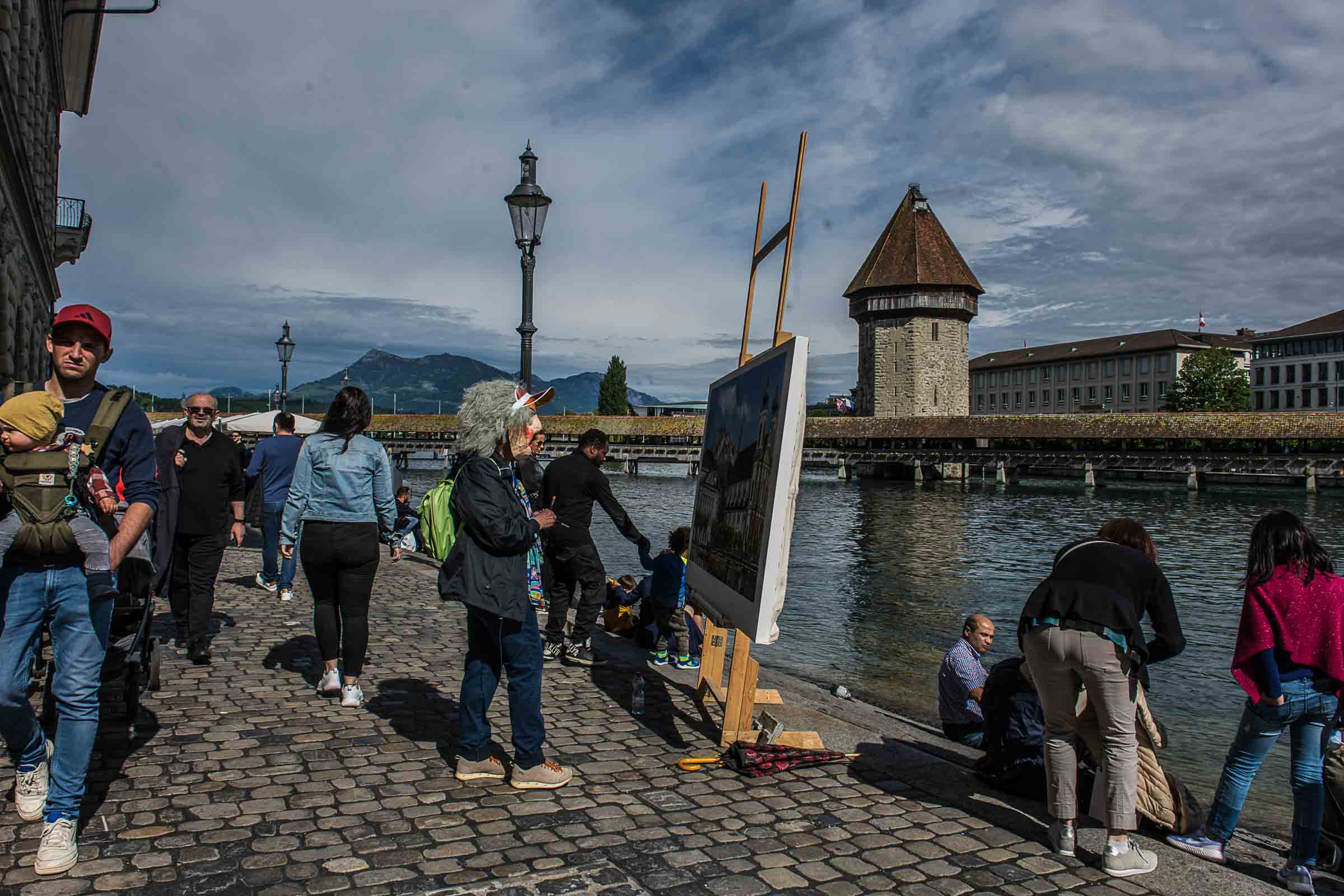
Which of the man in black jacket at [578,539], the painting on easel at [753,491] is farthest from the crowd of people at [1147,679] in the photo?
the man in black jacket at [578,539]

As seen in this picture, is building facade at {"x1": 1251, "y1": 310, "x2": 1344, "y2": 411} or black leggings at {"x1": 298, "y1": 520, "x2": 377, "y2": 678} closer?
black leggings at {"x1": 298, "y1": 520, "x2": 377, "y2": 678}

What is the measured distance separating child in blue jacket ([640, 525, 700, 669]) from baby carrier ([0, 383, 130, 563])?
175 inches

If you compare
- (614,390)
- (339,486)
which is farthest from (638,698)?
(614,390)

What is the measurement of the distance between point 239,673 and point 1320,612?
18.9ft

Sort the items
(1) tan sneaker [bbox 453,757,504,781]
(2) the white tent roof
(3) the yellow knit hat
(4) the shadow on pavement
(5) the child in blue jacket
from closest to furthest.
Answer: (3) the yellow knit hat
(1) tan sneaker [bbox 453,757,504,781]
(4) the shadow on pavement
(5) the child in blue jacket
(2) the white tent roof

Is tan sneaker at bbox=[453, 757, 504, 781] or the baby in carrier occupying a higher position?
the baby in carrier

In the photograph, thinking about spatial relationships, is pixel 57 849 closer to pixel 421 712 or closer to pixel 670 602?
pixel 421 712

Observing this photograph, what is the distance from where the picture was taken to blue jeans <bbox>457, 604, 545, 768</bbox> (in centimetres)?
415

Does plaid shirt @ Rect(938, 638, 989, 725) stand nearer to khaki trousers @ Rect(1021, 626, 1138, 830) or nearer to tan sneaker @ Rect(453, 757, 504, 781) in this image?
khaki trousers @ Rect(1021, 626, 1138, 830)

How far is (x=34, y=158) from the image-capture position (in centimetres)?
1831

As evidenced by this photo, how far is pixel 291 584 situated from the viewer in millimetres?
9148

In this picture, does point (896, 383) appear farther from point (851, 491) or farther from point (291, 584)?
point (291, 584)

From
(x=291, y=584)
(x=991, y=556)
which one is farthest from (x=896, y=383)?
(x=291, y=584)

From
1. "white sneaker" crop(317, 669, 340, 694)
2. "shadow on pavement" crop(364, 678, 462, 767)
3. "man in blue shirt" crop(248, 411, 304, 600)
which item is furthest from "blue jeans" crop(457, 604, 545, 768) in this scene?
"man in blue shirt" crop(248, 411, 304, 600)
